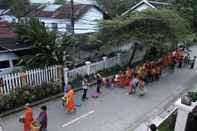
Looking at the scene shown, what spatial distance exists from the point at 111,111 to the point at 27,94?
12.9 ft

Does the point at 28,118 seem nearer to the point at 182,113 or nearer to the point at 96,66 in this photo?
the point at 182,113

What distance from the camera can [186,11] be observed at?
74.5 ft

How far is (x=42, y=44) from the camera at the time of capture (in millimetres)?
12617

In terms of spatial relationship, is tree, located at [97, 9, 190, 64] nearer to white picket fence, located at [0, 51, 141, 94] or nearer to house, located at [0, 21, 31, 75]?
white picket fence, located at [0, 51, 141, 94]

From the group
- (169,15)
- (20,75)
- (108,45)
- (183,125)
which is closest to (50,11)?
(108,45)

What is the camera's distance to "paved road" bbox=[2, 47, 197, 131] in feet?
30.6

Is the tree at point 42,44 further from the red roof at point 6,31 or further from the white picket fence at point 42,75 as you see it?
the red roof at point 6,31

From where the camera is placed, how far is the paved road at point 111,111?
9.31 metres

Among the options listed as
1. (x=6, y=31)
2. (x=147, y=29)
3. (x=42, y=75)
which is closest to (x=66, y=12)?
(x=6, y=31)

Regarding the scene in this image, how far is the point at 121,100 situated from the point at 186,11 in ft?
48.9

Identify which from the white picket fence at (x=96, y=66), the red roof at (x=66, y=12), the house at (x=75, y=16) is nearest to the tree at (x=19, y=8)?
the red roof at (x=66, y=12)

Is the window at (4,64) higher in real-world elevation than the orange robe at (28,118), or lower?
higher

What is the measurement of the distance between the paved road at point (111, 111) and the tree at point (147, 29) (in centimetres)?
296

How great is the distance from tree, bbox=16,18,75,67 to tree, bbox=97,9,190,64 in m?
3.24
